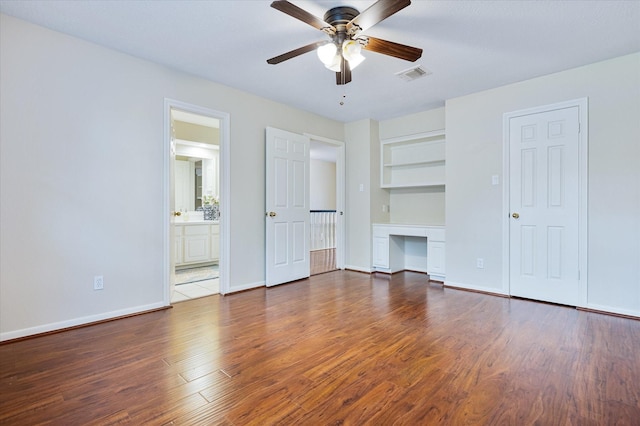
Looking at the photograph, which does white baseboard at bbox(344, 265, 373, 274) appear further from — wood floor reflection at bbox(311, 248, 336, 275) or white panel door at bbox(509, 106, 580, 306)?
white panel door at bbox(509, 106, 580, 306)

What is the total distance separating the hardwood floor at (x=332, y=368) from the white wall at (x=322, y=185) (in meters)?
6.44

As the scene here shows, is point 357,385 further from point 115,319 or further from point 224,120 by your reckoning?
point 224,120

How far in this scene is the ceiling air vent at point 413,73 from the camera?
3306 millimetres

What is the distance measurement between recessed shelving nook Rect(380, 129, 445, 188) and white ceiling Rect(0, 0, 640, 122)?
4.10 ft

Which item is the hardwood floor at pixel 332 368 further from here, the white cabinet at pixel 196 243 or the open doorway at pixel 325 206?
the white cabinet at pixel 196 243

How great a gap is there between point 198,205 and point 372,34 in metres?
4.85

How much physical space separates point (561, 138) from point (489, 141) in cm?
72

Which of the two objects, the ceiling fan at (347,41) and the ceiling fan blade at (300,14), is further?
the ceiling fan at (347,41)

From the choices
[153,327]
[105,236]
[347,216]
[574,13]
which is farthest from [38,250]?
[574,13]

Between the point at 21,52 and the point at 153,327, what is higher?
the point at 21,52

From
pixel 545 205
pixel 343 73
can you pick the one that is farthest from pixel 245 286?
pixel 545 205

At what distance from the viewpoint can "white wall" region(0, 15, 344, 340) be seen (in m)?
2.50

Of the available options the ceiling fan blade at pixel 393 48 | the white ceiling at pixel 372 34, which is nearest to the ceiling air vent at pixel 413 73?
the white ceiling at pixel 372 34

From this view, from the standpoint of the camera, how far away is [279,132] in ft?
14.2
